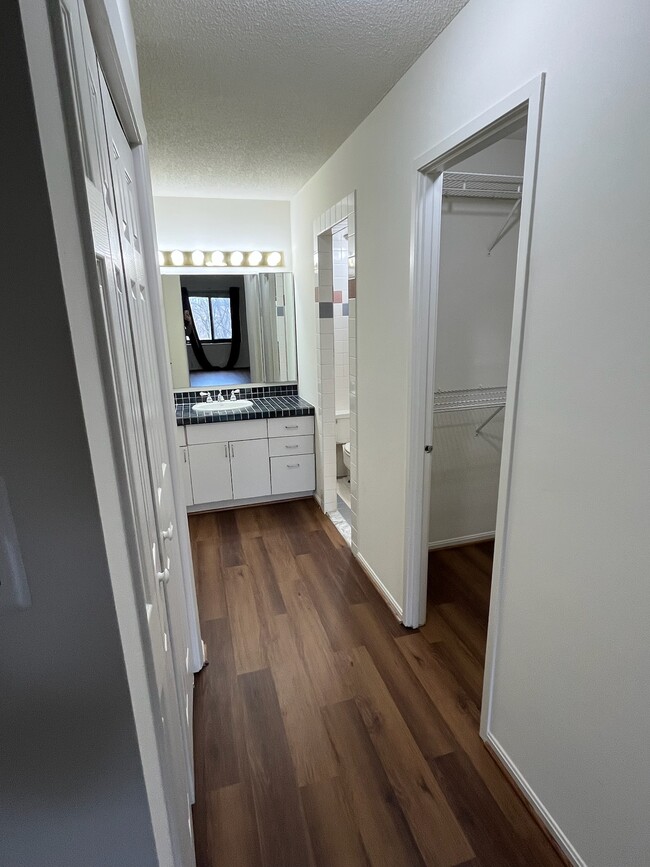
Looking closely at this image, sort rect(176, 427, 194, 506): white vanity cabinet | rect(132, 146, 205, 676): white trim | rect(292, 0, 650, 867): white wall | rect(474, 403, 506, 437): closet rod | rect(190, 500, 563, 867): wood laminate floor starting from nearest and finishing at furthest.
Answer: rect(292, 0, 650, 867): white wall, rect(190, 500, 563, 867): wood laminate floor, rect(132, 146, 205, 676): white trim, rect(474, 403, 506, 437): closet rod, rect(176, 427, 194, 506): white vanity cabinet

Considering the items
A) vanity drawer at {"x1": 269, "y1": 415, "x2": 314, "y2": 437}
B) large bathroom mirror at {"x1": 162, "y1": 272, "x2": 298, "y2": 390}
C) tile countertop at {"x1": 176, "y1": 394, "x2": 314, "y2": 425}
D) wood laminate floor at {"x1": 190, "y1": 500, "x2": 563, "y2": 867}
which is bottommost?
wood laminate floor at {"x1": 190, "y1": 500, "x2": 563, "y2": 867}

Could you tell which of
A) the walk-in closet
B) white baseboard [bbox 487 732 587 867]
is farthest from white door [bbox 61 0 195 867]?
the walk-in closet

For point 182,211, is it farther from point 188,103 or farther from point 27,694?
point 27,694

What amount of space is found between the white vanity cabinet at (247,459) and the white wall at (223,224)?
150 centimetres

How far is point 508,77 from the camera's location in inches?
48.1

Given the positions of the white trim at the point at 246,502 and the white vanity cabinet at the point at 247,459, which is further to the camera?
the white trim at the point at 246,502

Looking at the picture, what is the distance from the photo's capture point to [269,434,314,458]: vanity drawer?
3584mm

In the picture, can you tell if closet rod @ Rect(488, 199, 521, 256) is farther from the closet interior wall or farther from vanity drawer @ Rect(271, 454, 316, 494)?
vanity drawer @ Rect(271, 454, 316, 494)

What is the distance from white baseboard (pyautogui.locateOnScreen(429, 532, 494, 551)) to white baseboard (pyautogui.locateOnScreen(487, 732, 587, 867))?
4.72ft

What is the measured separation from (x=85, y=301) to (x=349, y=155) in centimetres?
233

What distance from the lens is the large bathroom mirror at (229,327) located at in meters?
3.66

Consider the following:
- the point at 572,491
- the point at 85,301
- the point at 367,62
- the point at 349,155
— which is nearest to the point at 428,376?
the point at 572,491

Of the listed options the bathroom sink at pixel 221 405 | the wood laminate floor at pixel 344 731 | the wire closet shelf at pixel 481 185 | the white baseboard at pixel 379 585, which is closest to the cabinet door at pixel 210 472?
the bathroom sink at pixel 221 405

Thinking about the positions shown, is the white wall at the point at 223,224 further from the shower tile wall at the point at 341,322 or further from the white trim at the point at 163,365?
the white trim at the point at 163,365
